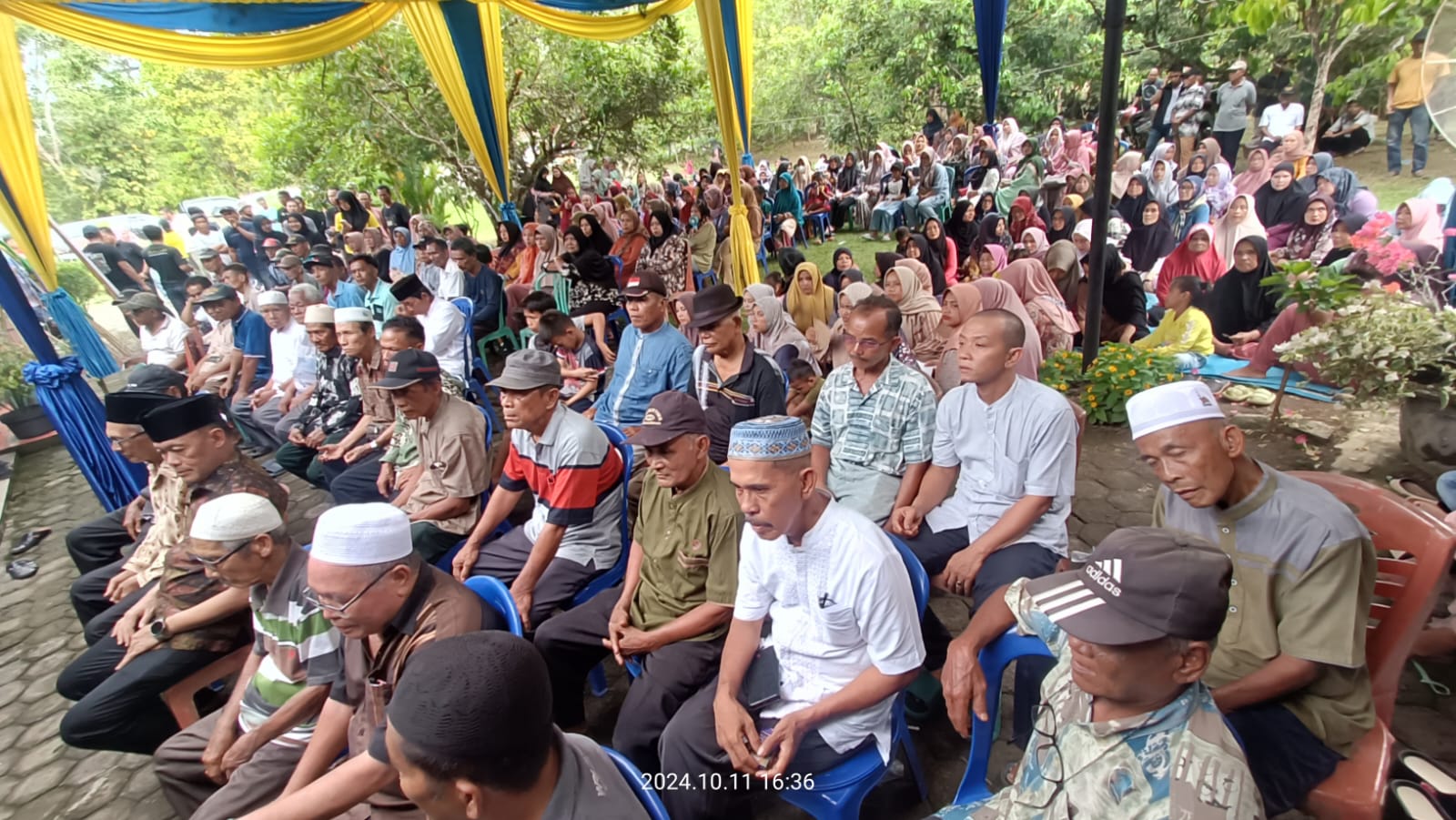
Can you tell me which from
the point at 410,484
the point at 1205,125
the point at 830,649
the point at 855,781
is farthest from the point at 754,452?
the point at 1205,125

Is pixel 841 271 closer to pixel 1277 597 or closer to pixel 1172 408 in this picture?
pixel 1172 408

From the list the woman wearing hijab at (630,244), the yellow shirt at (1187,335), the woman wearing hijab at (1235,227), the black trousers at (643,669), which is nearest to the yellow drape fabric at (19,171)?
the woman wearing hijab at (630,244)

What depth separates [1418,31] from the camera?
9.75 meters

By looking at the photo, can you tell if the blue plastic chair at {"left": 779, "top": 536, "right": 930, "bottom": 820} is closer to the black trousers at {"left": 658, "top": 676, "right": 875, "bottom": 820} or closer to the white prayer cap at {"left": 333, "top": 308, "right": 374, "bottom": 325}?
the black trousers at {"left": 658, "top": 676, "right": 875, "bottom": 820}

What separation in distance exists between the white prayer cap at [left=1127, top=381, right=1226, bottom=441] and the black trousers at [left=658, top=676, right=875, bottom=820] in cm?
115

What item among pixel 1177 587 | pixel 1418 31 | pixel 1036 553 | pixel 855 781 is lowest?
pixel 855 781

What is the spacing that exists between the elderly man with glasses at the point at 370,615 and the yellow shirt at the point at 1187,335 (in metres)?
5.23

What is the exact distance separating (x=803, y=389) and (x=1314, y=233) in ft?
19.5

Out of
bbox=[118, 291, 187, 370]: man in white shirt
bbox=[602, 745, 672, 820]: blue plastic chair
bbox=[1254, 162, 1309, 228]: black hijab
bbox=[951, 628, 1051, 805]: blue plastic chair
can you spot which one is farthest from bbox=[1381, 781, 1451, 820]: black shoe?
bbox=[118, 291, 187, 370]: man in white shirt

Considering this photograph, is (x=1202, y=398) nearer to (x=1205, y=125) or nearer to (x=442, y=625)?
(x=442, y=625)

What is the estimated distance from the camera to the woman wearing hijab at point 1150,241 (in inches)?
310

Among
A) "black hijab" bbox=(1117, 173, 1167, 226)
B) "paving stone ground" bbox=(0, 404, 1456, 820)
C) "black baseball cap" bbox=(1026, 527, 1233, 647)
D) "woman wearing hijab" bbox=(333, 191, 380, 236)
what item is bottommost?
"paving stone ground" bbox=(0, 404, 1456, 820)

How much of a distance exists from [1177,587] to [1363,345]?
3.45 metres

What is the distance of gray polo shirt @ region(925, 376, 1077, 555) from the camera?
250cm
